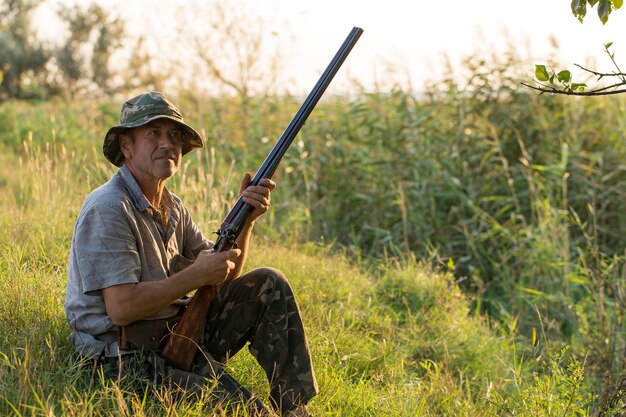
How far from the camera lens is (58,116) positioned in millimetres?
11820

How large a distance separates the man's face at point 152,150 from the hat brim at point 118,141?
0.04 m

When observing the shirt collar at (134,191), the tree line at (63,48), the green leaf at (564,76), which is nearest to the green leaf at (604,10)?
the green leaf at (564,76)

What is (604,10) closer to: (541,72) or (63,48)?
(541,72)

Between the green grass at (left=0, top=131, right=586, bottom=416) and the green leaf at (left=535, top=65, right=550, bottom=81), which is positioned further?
the green grass at (left=0, top=131, right=586, bottom=416)

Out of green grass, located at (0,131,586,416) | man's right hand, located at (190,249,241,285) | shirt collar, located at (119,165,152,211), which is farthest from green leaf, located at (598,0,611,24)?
shirt collar, located at (119,165,152,211)

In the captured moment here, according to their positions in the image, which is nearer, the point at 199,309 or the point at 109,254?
the point at 109,254

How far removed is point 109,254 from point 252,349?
82 cm

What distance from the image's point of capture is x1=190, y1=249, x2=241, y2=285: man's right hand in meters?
3.41

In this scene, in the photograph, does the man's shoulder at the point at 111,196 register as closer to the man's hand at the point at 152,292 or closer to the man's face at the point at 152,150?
the man's face at the point at 152,150

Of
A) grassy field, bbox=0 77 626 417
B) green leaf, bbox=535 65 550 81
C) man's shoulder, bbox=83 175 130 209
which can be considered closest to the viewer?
green leaf, bbox=535 65 550 81

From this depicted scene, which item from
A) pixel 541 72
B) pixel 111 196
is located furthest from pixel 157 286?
pixel 541 72

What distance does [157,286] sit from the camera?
332 cm

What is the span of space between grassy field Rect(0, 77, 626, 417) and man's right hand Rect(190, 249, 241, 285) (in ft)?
1.61

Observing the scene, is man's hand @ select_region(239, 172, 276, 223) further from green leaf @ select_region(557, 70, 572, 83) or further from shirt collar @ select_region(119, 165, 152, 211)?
green leaf @ select_region(557, 70, 572, 83)
